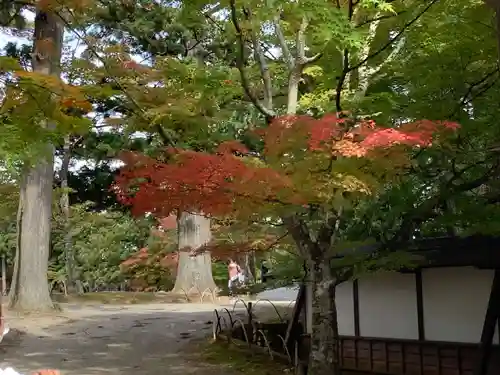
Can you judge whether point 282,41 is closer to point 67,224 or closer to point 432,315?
point 432,315

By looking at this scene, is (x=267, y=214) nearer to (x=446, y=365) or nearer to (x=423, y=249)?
(x=423, y=249)

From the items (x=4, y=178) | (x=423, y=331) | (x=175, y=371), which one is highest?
(x=4, y=178)

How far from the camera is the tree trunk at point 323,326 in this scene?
7836 mm

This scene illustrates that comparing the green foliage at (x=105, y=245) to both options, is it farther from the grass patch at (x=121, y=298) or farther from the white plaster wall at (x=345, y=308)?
the white plaster wall at (x=345, y=308)

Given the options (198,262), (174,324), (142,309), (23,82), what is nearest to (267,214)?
(23,82)

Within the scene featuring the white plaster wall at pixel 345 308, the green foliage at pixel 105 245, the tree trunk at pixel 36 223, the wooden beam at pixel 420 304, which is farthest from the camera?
the green foliage at pixel 105 245

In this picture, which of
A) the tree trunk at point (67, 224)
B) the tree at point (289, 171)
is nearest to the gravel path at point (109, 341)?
the tree at point (289, 171)

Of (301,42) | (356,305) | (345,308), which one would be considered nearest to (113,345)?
(345,308)

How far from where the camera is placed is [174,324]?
1452 cm

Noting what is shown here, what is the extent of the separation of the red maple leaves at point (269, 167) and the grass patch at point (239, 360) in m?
4.02

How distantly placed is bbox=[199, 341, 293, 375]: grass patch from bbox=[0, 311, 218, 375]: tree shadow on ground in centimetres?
39

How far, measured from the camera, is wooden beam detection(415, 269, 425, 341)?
9.49 meters

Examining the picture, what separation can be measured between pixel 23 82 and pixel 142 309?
41.5 feet

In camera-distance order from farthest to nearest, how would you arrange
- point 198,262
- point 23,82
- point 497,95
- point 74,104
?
point 198,262 < point 497,95 < point 74,104 < point 23,82
